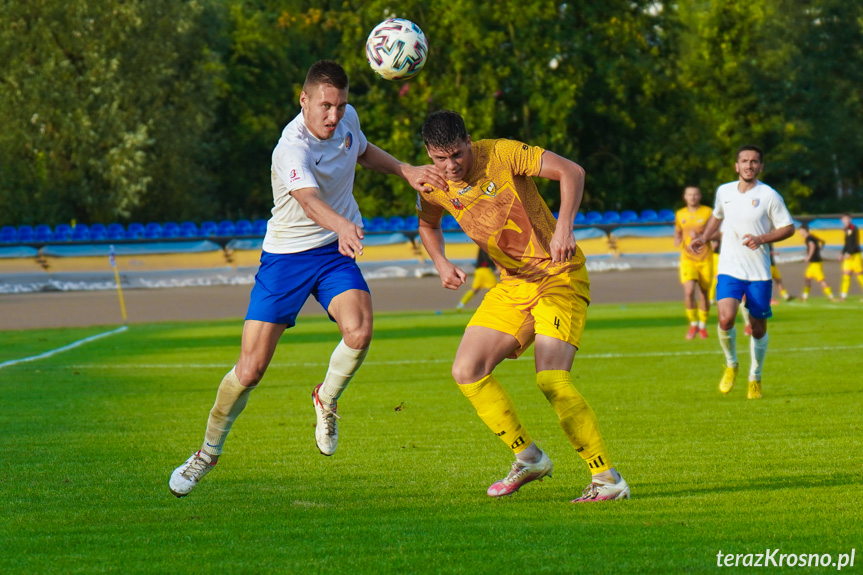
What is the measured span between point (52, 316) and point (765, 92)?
4146cm

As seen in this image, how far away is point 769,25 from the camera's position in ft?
190

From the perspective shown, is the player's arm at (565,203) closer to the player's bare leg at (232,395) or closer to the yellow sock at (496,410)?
the yellow sock at (496,410)

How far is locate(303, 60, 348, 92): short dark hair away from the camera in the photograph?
20.9 feet

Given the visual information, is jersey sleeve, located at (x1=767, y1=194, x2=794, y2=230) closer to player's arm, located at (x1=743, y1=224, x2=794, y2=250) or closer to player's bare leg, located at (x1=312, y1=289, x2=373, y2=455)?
player's arm, located at (x1=743, y1=224, x2=794, y2=250)

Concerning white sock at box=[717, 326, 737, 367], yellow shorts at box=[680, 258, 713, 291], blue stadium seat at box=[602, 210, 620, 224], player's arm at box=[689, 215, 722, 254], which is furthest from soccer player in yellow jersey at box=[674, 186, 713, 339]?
blue stadium seat at box=[602, 210, 620, 224]

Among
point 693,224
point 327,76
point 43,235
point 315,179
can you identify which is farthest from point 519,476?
point 43,235

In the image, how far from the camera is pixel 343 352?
6.70m

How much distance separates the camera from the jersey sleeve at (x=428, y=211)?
6.45m

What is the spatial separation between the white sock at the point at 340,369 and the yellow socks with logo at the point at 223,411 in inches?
19.1

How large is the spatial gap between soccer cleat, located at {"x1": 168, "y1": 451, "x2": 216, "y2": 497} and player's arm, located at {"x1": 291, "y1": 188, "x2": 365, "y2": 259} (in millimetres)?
1610

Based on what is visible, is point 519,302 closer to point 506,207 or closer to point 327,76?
point 506,207

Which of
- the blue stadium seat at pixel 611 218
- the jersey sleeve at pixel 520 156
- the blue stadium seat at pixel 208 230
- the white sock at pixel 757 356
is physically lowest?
the blue stadium seat at pixel 208 230

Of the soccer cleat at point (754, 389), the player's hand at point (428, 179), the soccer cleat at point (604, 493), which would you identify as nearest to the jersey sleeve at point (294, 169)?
the player's hand at point (428, 179)

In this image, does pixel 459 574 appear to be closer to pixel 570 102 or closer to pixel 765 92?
pixel 570 102
